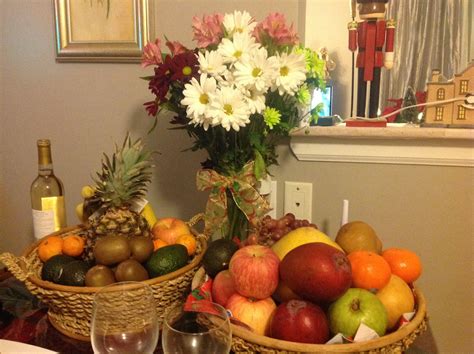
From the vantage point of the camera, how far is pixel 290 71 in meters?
0.91

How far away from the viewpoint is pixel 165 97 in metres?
1.02

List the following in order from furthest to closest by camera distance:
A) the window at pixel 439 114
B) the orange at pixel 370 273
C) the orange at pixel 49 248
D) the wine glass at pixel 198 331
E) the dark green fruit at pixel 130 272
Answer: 1. the window at pixel 439 114
2. the orange at pixel 49 248
3. the dark green fruit at pixel 130 272
4. the orange at pixel 370 273
5. the wine glass at pixel 198 331

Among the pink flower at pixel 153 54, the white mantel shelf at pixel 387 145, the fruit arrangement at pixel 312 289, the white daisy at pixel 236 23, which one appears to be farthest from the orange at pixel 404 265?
the pink flower at pixel 153 54

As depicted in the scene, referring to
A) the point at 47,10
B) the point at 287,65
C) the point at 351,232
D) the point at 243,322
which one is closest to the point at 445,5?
the point at 287,65

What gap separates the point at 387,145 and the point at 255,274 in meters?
0.55

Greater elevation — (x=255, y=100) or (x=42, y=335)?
(x=255, y=100)

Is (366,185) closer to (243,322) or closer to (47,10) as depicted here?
(243,322)

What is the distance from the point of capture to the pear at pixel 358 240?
2.92 ft

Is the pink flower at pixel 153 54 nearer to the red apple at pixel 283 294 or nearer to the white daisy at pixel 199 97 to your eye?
the white daisy at pixel 199 97

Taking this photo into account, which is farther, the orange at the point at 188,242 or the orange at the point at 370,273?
the orange at the point at 188,242

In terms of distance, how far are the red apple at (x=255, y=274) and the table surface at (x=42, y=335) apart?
0.23m

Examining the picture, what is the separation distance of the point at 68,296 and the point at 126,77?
2.42ft

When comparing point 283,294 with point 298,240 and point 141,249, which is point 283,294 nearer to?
point 298,240

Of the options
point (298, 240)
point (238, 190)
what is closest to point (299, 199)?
point (238, 190)
